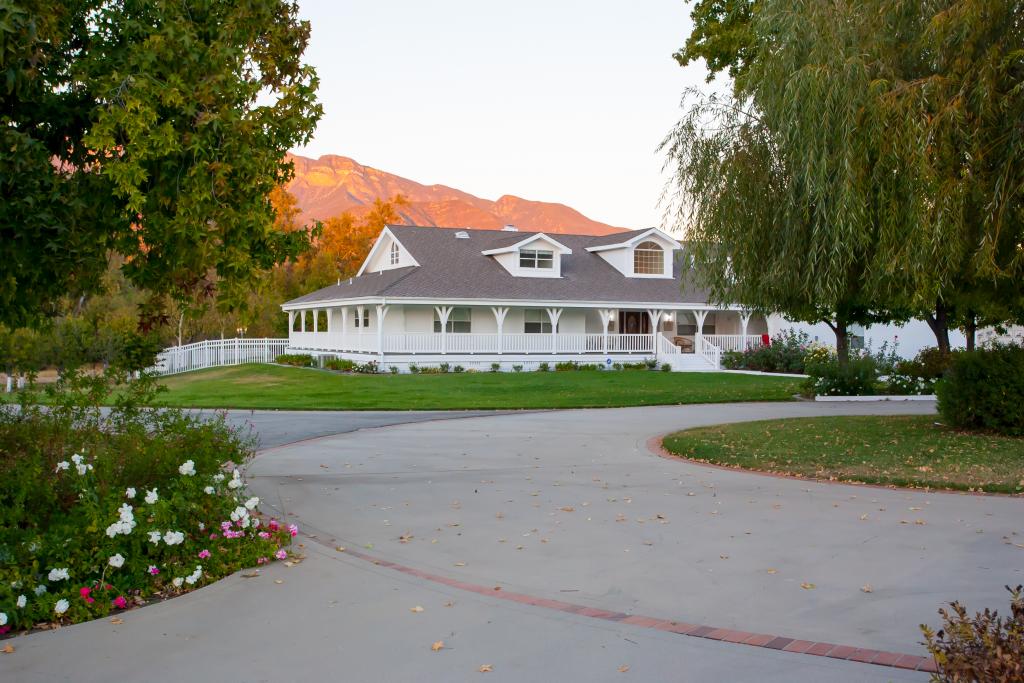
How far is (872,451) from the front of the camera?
1365cm

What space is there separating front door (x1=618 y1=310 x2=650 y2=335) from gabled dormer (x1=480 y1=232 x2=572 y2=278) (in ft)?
12.9

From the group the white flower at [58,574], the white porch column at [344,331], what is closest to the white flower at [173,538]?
the white flower at [58,574]

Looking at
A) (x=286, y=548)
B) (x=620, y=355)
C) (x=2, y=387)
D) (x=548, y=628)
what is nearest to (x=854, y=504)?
(x=548, y=628)

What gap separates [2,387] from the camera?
120 ft

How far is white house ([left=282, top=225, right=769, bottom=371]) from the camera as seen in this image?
38.0 m

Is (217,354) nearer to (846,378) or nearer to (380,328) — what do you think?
(380,328)

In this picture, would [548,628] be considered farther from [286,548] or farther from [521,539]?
[286,548]

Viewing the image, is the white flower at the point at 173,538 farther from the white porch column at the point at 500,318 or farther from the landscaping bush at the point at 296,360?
the landscaping bush at the point at 296,360

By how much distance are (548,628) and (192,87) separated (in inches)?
198

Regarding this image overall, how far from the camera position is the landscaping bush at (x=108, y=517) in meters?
6.24

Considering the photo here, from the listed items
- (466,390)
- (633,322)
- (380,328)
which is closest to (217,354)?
(380,328)

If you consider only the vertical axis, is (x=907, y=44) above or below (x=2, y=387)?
above

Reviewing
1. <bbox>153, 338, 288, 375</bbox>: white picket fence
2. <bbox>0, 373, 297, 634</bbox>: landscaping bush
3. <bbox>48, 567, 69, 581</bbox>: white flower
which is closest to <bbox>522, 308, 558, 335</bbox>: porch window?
<bbox>153, 338, 288, 375</bbox>: white picket fence

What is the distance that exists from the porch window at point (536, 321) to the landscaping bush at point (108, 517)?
32.5 m
